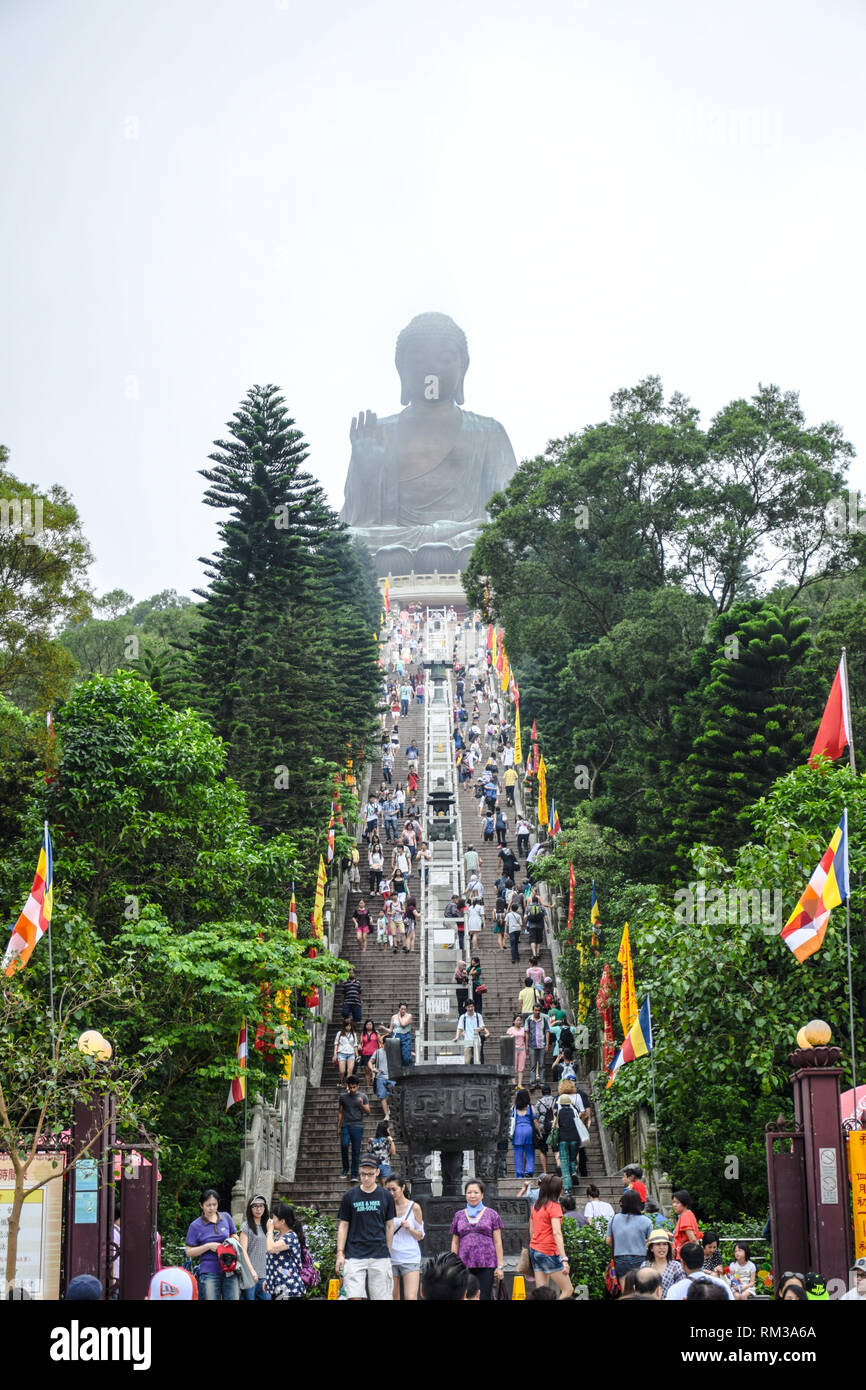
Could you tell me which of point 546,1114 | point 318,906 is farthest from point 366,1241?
point 318,906

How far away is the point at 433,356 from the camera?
81.7 metres

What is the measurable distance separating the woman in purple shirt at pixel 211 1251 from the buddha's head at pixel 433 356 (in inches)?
2883

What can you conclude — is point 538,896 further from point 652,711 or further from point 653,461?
point 653,461

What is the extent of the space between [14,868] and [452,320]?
6779cm

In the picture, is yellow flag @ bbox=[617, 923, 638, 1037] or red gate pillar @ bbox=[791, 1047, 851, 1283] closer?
red gate pillar @ bbox=[791, 1047, 851, 1283]

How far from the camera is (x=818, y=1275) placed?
10.8 metres

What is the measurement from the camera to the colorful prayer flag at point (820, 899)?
13.8m

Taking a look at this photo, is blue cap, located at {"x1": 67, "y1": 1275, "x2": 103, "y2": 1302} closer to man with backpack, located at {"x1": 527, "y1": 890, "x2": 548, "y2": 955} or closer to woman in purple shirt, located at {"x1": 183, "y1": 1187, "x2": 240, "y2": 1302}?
woman in purple shirt, located at {"x1": 183, "y1": 1187, "x2": 240, "y2": 1302}

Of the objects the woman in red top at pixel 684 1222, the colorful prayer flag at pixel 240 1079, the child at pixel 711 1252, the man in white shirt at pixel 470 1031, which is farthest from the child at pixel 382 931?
A: the child at pixel 711 1252

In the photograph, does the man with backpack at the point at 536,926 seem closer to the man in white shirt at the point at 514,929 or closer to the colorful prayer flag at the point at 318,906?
the man in white shirt at the point at 514,929

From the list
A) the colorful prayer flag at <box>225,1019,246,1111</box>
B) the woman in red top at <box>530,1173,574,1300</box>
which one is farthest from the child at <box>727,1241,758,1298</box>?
the colorful prayer flag at <box>225,1019,246,1111</box>

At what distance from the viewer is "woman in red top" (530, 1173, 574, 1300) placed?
10.2 meters

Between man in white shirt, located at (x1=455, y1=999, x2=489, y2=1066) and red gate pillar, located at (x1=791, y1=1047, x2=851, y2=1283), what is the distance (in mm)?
9736

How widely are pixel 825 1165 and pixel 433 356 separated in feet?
241
